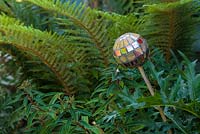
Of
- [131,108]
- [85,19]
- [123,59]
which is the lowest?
[131,108]

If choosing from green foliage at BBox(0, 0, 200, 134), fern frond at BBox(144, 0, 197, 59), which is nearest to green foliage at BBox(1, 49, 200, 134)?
green foliage at BBox(0, 0, 200, 134)

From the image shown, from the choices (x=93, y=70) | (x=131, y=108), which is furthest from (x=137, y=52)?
(x=93, y=70)

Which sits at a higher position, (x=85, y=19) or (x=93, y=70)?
(x=85, y=19)

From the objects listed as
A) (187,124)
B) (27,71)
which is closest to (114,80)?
(187,124)

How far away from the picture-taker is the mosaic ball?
787 mm

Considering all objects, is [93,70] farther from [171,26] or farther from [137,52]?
[137,52]

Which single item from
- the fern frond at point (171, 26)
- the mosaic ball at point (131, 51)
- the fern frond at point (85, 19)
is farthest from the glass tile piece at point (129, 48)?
the fern frond at point (85, 19)

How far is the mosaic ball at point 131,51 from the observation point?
2.58 ft

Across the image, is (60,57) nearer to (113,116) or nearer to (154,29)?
(154,29)

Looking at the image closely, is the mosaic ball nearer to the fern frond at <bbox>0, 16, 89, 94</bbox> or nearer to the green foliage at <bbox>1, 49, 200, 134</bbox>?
the green foliage at <bbox>1, 49, 200, 134</bbox>

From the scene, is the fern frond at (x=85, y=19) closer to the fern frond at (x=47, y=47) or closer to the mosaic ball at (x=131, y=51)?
the fern frond at (x=47, y=47)

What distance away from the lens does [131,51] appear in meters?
0.79

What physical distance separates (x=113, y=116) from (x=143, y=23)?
0.44 meters

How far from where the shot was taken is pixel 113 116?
84 cm
